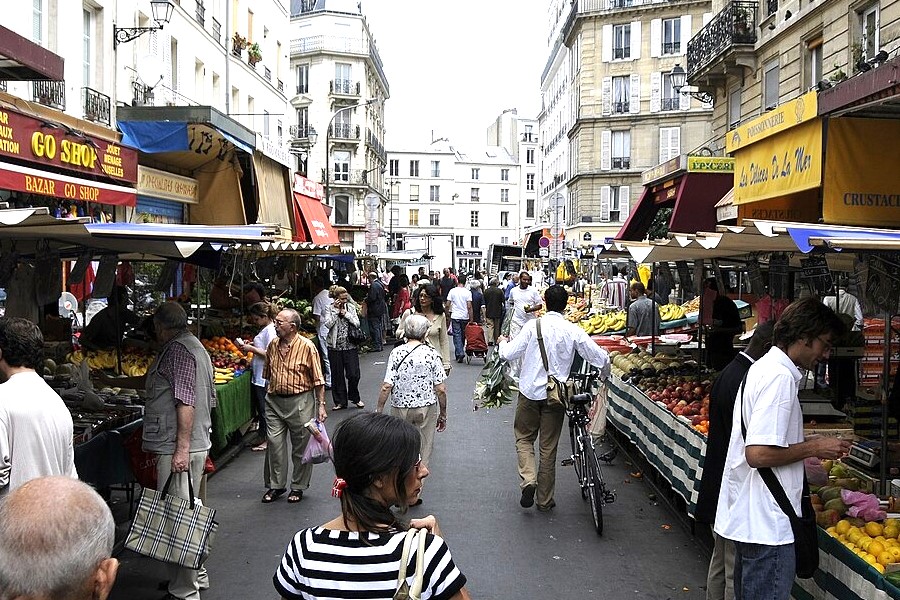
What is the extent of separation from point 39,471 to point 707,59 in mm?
25049

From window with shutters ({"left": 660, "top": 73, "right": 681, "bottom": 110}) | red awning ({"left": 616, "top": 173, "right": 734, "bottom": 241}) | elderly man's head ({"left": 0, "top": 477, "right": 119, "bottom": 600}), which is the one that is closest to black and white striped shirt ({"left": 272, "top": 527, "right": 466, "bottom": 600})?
elderly man's head ({"left": 0, "top": 477, "right": 119, "bottom": 600})

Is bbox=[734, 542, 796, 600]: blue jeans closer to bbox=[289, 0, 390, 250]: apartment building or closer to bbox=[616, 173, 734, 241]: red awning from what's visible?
bbox=[616, 173, 734, 241]: red awning

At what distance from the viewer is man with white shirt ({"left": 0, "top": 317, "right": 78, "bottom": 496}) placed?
427cm

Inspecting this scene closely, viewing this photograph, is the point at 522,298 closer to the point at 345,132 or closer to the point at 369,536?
the point at 369,536

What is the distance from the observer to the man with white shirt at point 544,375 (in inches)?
318

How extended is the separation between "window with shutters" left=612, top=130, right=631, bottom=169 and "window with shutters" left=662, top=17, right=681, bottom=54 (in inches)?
200

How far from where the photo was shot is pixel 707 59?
86.1 ft

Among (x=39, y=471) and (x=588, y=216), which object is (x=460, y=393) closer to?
(x=39, y=471)

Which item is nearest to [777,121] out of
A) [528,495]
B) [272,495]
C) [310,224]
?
[528,495]

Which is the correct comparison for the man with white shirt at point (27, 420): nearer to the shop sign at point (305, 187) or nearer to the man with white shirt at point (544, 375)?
the man with white shirt at point (544, 375)

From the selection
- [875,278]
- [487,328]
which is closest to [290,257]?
[487,328]

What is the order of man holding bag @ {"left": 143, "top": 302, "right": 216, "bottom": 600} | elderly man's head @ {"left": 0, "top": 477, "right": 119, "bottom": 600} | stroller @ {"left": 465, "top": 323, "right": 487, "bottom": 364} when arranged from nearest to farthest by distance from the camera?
elderly man's head @ {"left": 0, "top": 477, "right": 119, "bottom": 600}, man holding bag @ {"left": 143, "top": 302, "right": 216, "bottom": 600}, stroller @ {"left": 465, "top": 323, "right": 487, "bottom": 364}

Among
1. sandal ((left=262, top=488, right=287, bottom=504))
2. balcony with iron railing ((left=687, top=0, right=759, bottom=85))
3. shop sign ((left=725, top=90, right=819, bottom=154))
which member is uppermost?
balcony with iron railing ((left=687, top=0, right=759, bottom=85))

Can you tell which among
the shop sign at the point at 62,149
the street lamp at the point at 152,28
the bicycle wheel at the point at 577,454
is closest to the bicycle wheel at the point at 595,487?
the bicycle wheel at the point at 577,454
